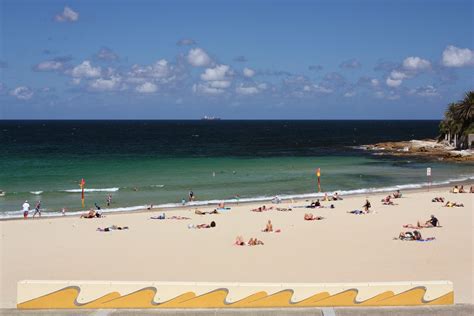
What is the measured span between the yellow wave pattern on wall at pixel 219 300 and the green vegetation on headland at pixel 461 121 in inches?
2631

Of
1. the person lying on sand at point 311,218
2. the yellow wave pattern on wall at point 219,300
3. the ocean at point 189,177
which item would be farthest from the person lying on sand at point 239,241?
the ocean at point 189,177

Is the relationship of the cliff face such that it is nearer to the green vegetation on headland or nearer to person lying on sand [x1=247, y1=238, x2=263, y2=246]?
the green vegetation on headland

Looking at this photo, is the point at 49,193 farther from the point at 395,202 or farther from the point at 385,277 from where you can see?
the point at 385,277

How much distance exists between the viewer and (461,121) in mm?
76500

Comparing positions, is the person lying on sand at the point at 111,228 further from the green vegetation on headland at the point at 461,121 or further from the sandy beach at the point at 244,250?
the green vegetation on headland at the point at 461,121

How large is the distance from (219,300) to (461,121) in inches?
2776

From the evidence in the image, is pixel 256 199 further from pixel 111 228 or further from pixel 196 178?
pixel 111 228

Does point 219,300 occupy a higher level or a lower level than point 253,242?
higher

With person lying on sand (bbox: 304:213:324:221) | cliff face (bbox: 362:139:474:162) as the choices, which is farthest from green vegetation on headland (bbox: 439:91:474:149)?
person lying on sand (bbox: 304:213:324:221)

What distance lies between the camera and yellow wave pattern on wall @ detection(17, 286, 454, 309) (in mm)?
13523

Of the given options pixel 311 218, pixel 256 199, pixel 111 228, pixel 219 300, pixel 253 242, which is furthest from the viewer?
pixel 256 199

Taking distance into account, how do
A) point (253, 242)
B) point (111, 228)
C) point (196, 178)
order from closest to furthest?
point (253, 242), point (111, 228), point (196, 178)

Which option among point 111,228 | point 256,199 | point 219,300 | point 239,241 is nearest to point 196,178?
point 256,199

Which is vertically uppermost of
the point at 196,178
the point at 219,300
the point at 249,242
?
the point at 196,178
